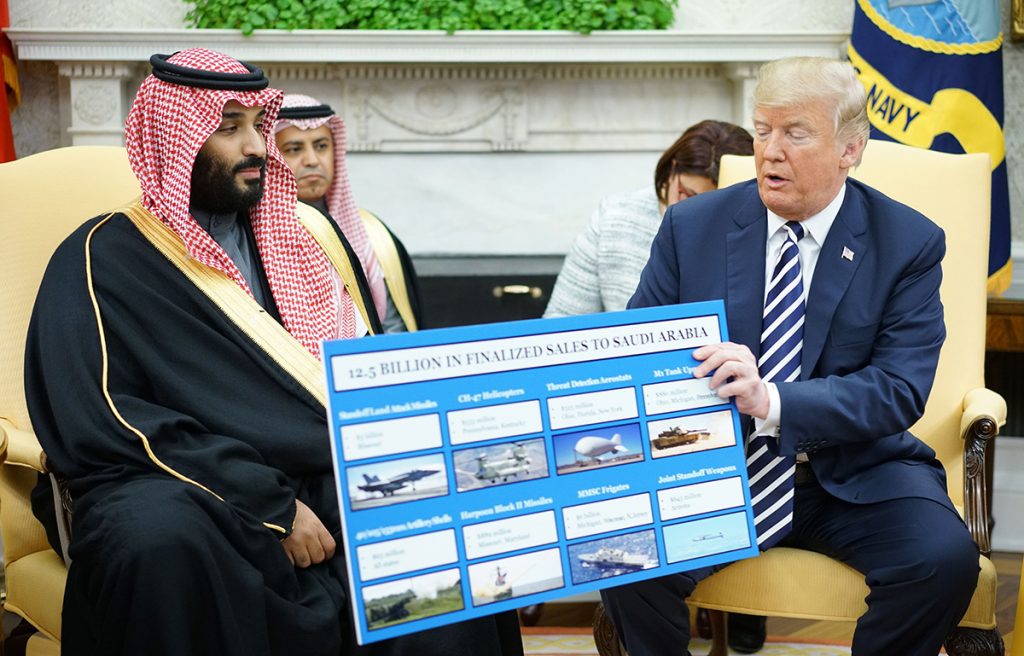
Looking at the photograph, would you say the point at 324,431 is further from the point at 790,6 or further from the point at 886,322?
the point at 790,6

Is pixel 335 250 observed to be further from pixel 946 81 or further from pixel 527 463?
pixel 946 81

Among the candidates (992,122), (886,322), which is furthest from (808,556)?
(992,122)

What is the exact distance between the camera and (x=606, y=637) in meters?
2.66

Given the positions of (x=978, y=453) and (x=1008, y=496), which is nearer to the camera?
(x=978, y=453)

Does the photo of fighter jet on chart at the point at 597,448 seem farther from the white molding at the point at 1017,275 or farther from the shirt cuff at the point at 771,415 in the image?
the white molding at the point at 1017,275

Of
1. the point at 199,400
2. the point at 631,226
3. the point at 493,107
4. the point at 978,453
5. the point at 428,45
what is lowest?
the point at 978,453

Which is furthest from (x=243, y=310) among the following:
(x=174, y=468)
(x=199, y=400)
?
(x=174, y=468)

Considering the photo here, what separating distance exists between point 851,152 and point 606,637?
127cm

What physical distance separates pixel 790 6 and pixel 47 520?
168 inches

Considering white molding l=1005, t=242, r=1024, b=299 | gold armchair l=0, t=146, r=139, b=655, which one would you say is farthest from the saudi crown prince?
white molding l=1005, t=242, r=1024, b=299

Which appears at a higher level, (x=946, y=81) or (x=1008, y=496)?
(x=946, y=81)

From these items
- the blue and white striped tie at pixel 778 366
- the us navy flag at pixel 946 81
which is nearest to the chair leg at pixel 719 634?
the blue and white striped tie at pixel 778 366

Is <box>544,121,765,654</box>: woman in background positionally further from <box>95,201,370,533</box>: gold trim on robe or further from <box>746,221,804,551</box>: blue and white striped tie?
<box>95,201,370,533</box>: gold trim on robe

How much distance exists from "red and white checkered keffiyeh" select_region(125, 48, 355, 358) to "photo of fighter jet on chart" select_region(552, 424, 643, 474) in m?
0.86
